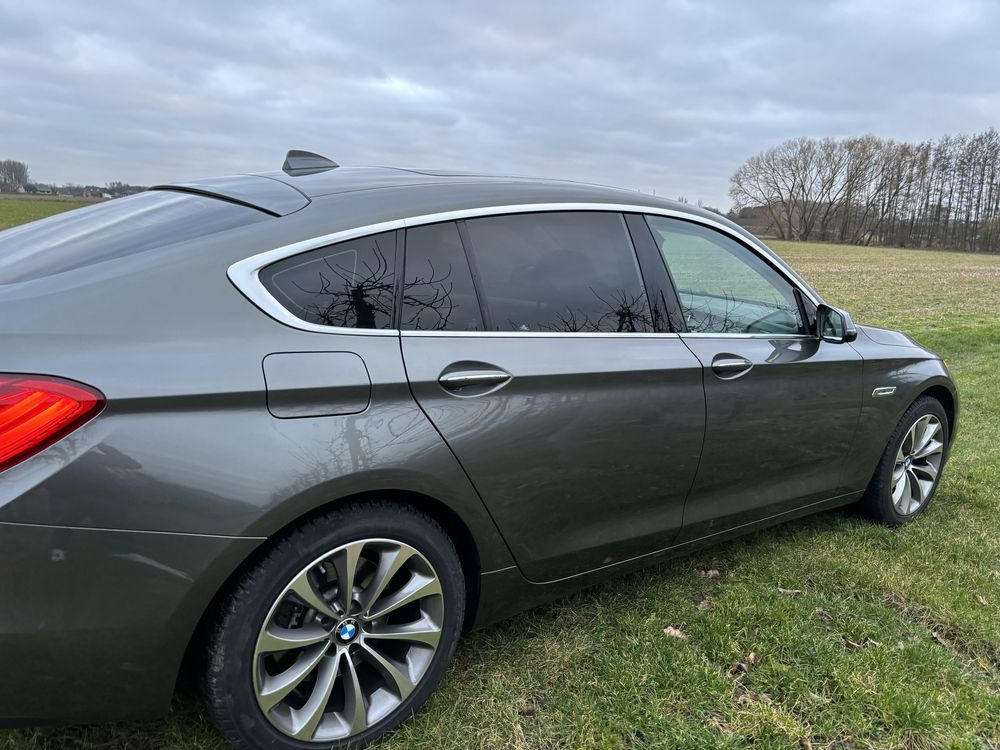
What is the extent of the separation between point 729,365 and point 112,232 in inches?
85.3

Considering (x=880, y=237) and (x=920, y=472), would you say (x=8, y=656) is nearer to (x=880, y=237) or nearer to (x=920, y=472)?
(x=920, y=472)

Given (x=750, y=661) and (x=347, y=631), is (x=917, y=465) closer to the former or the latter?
(x=750, y=661)

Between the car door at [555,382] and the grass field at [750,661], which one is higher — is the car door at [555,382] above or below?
above

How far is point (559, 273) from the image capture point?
2.53 metres

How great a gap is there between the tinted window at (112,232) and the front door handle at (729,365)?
1690 mm

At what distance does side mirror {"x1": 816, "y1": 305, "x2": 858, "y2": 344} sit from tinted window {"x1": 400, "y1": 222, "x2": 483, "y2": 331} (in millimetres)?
1799

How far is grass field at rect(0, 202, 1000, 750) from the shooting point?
2246 millimetres

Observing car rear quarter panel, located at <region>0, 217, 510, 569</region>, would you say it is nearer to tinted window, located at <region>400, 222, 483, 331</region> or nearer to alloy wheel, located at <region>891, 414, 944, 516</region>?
tinted window, located at <region>400, 222, 483, 331</region>

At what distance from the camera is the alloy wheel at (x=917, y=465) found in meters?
3.84

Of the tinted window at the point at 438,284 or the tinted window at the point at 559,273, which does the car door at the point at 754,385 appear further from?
the tinted window at the point at 438,284

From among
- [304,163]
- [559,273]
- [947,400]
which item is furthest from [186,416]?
[947,400]

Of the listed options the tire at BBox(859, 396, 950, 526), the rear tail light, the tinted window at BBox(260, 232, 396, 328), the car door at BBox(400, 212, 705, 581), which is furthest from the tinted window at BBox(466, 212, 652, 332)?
the tire at BBox(859, 396, 950, 526)

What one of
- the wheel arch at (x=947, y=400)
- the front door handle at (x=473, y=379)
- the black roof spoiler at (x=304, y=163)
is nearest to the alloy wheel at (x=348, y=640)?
the front door handle at (x=473, y=379)

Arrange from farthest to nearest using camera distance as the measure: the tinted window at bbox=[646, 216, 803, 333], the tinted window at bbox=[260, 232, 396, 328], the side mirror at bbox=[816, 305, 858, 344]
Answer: the side mirror at bbox=[816, 305, 858, 344]
the tinted window at bbox=[646, 216, 803, 333]
the tinted window at bbox=[260, 232, 396, 328]
